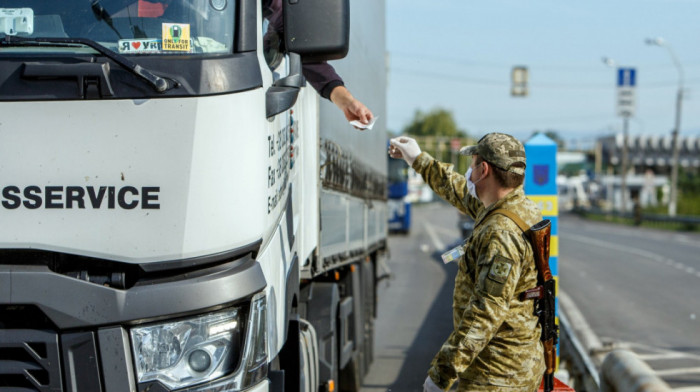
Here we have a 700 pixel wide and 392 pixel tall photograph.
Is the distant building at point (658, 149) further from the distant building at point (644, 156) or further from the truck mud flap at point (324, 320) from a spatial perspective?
the truck mud flap at point (324, 320)

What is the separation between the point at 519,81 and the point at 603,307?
21.9 m

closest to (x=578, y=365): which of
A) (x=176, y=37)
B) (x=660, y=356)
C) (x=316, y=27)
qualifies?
(x=660, y=356)

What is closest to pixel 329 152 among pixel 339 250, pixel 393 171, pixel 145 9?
pixel 339 250

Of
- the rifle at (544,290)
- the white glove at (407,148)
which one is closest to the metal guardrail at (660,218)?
the white glove at (407,148)

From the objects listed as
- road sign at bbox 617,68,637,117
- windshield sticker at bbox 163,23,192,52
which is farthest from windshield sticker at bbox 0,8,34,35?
road sign at bbox 617,68,637,117

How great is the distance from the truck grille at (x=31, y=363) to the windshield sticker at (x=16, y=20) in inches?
46.0

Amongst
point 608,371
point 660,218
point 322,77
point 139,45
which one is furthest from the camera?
point 660,218

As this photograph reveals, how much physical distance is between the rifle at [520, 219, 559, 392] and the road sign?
46.8 metres

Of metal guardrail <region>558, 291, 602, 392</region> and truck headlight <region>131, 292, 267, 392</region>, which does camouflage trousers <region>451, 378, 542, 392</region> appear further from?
metal guardrail <region>558, 291, 602, 392</region>

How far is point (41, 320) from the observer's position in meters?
3.19

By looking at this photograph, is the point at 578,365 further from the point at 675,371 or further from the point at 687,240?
the point at 687,240

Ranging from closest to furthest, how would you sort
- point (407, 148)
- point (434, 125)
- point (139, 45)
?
point (139, 45)
point (407, 148)
point (434, 125)

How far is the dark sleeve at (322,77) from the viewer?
4637 mm

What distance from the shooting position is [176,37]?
3521mm
